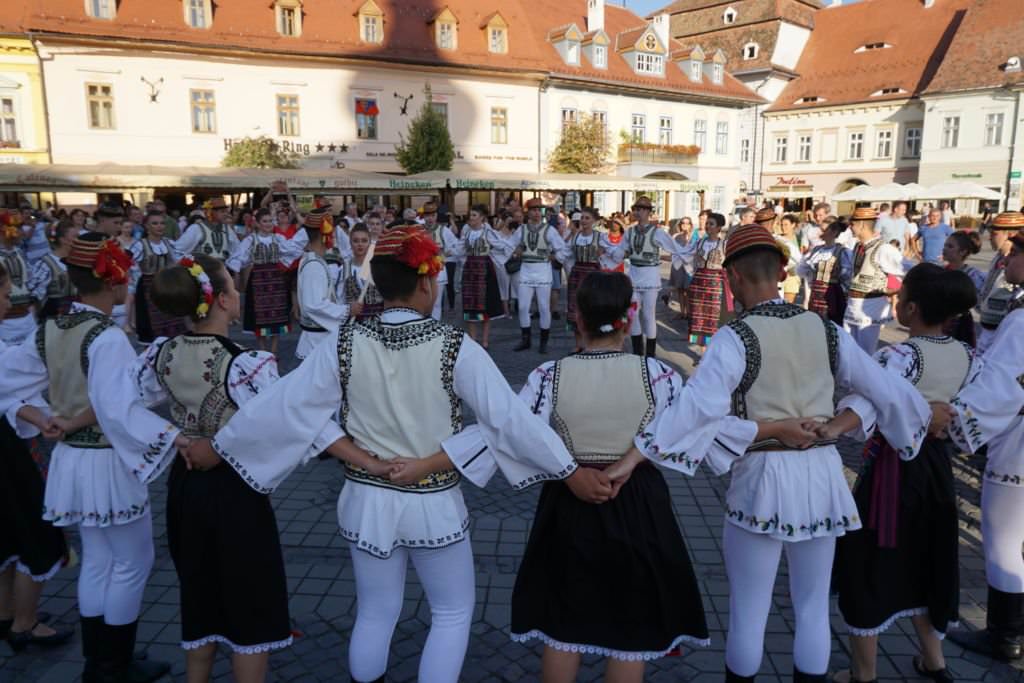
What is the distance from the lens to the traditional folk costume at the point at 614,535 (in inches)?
103

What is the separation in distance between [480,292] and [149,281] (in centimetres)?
424

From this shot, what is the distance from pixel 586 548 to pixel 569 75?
3075 centimetres

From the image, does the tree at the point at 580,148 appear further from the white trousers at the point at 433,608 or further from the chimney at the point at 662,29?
the white trousers at the point at 433,608

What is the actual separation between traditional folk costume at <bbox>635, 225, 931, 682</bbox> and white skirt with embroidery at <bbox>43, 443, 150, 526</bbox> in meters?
2.10

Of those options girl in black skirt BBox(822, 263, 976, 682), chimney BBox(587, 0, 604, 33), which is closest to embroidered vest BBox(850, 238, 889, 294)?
girl in black skirt BBox(822, 263, 976, 682)

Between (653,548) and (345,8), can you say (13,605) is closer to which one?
(653,548)

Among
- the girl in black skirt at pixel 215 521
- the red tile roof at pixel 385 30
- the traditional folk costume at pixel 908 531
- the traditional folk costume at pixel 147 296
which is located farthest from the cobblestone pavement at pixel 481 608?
the red tile roof at pixel 385 30

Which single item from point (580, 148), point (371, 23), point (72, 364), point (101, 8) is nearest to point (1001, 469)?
point (72, 364)

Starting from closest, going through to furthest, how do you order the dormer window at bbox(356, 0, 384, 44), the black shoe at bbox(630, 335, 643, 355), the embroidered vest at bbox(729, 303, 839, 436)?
1. the embroidered vest at bbox(729, 303, 839, 436)
2. the black shoe at bbox(630, 335, 643, 355)
3. the dormer window at bbox(356, 0, 384, 44)

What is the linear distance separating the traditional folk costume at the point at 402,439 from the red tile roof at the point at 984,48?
135 ft

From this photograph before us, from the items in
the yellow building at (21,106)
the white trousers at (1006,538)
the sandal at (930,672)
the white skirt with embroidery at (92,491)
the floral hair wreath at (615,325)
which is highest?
the yellow building at (21,106)

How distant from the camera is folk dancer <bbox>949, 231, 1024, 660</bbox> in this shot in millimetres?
3006

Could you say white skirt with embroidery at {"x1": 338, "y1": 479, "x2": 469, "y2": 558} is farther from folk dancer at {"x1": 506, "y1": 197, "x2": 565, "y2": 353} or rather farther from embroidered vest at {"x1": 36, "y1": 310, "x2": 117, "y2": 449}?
folk dancer at {"x1": 506, "y1": 197, "x2": 565, "y2": 353}

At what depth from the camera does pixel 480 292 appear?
10367 mm
